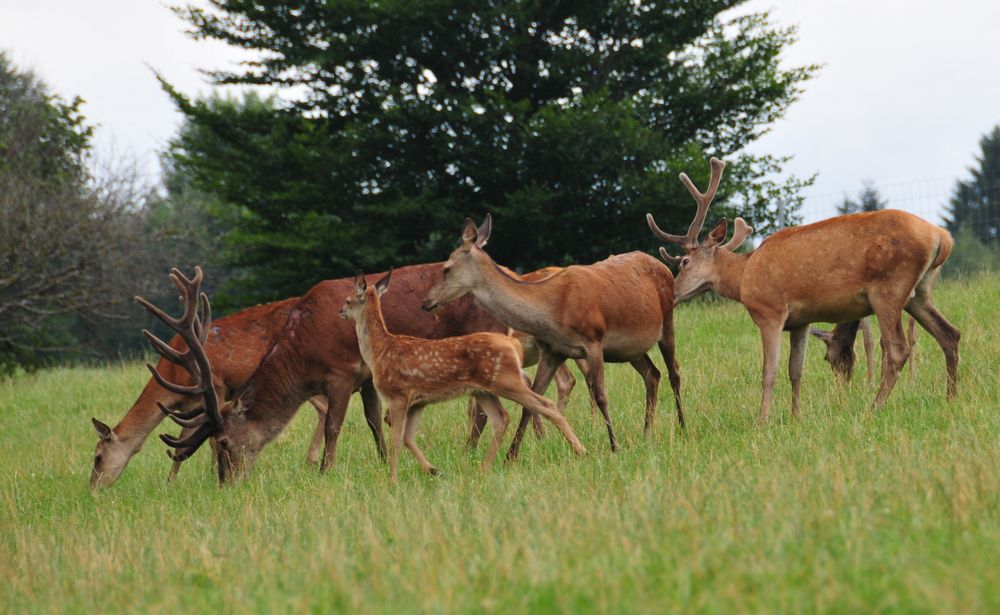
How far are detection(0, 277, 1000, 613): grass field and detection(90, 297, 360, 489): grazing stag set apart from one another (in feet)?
0.92

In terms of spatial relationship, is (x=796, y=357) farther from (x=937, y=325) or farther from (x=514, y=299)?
(x=514, y=299)

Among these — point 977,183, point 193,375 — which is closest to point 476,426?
point 193,375

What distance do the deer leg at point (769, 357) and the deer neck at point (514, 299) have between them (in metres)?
1.64

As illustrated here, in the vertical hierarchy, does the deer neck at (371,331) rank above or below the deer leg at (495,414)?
above

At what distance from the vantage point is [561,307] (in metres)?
7.71

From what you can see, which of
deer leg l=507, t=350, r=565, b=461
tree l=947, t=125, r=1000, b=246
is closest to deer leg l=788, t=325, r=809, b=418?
deer leg l=507, t=350, r=565, b=461

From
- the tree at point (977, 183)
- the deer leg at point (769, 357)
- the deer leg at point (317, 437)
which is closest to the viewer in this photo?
the deer leg at point (769, 357)

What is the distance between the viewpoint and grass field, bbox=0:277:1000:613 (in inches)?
144

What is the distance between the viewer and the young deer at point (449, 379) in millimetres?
7266

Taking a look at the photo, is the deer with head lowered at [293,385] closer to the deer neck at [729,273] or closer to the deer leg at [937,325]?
the deer neck at [729,273]

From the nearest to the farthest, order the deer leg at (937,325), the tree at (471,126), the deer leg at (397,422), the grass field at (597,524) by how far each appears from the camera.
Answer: the grass field at (597,524)
the deer leg at (397,422)
the deer leg at (937,325)
the tree at (471,126)

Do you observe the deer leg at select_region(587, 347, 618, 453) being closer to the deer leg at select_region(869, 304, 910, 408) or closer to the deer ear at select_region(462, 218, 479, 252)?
the deer ear at select_region(462, 218, 479, 252)

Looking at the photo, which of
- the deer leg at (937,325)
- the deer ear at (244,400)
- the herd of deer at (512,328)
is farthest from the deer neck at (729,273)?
the deer ear at (244,400)

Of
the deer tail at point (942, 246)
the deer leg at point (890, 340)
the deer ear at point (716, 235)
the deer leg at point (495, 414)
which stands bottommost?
the deer leg at point (495, 414)
